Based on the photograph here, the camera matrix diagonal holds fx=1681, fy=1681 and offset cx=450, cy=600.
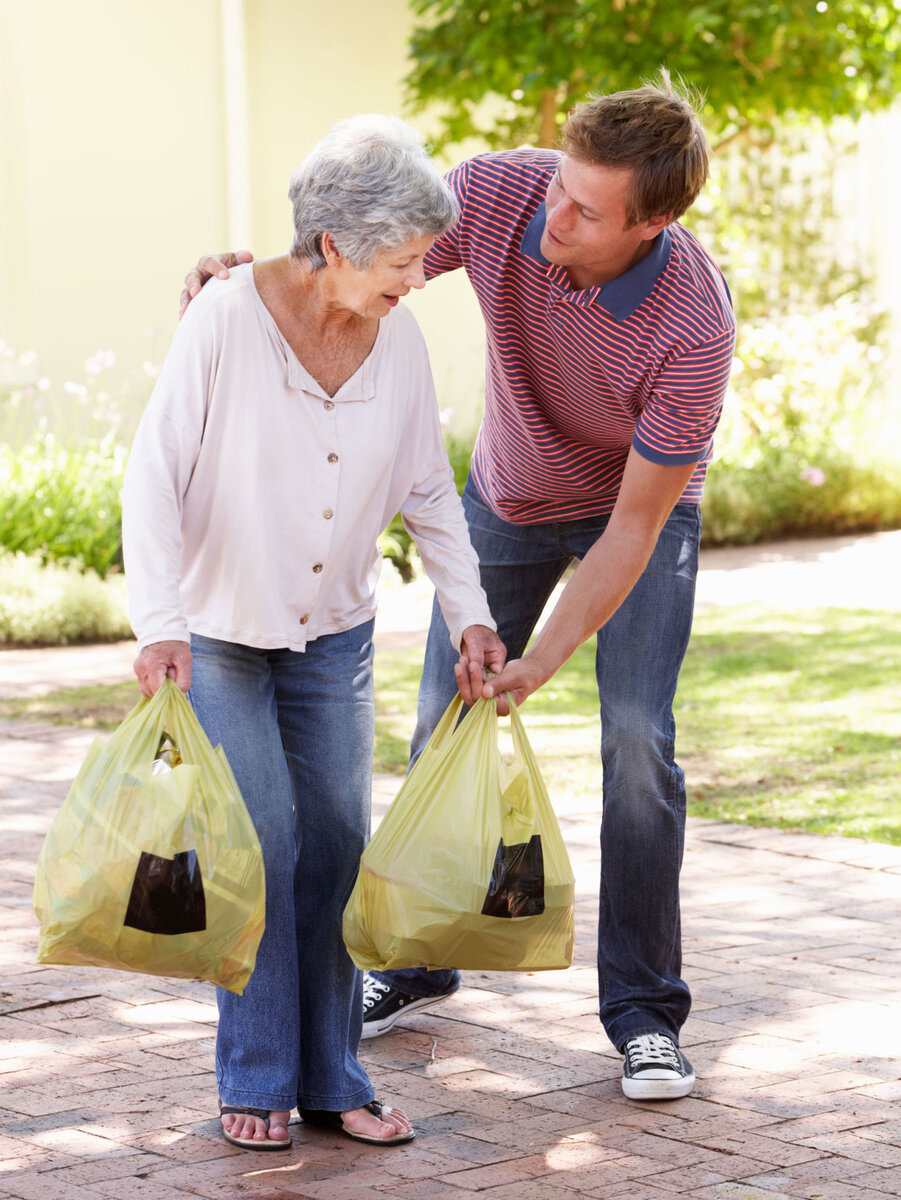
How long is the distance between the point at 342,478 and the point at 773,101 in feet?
30.6

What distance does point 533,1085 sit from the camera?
332cm

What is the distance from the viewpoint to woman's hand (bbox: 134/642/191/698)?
269cm

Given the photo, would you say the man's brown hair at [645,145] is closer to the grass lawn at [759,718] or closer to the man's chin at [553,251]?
the man's chin at [553,251]

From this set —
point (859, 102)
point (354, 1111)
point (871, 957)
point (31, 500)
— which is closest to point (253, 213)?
point (31, 500)

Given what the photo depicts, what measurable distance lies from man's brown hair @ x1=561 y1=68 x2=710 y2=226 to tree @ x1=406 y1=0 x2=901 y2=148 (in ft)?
24.4

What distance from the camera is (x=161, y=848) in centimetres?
264

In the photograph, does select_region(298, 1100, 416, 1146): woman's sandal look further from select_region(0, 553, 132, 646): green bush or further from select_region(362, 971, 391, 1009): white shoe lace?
select_region(0, 553, 132, 646): green bush

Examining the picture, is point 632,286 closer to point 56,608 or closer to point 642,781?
point 642,781

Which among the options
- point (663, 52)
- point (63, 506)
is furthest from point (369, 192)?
point (663, 52)

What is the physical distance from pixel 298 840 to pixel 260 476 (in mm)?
702

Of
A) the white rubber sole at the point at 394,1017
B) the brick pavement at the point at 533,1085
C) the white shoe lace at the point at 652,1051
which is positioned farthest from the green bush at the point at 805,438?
the white shoe lace at the point at 652,1051

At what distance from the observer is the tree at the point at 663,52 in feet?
34.6

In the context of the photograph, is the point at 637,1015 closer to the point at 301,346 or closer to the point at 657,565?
the point at 657,565

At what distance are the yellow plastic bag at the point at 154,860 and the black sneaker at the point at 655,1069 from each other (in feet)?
3.03
